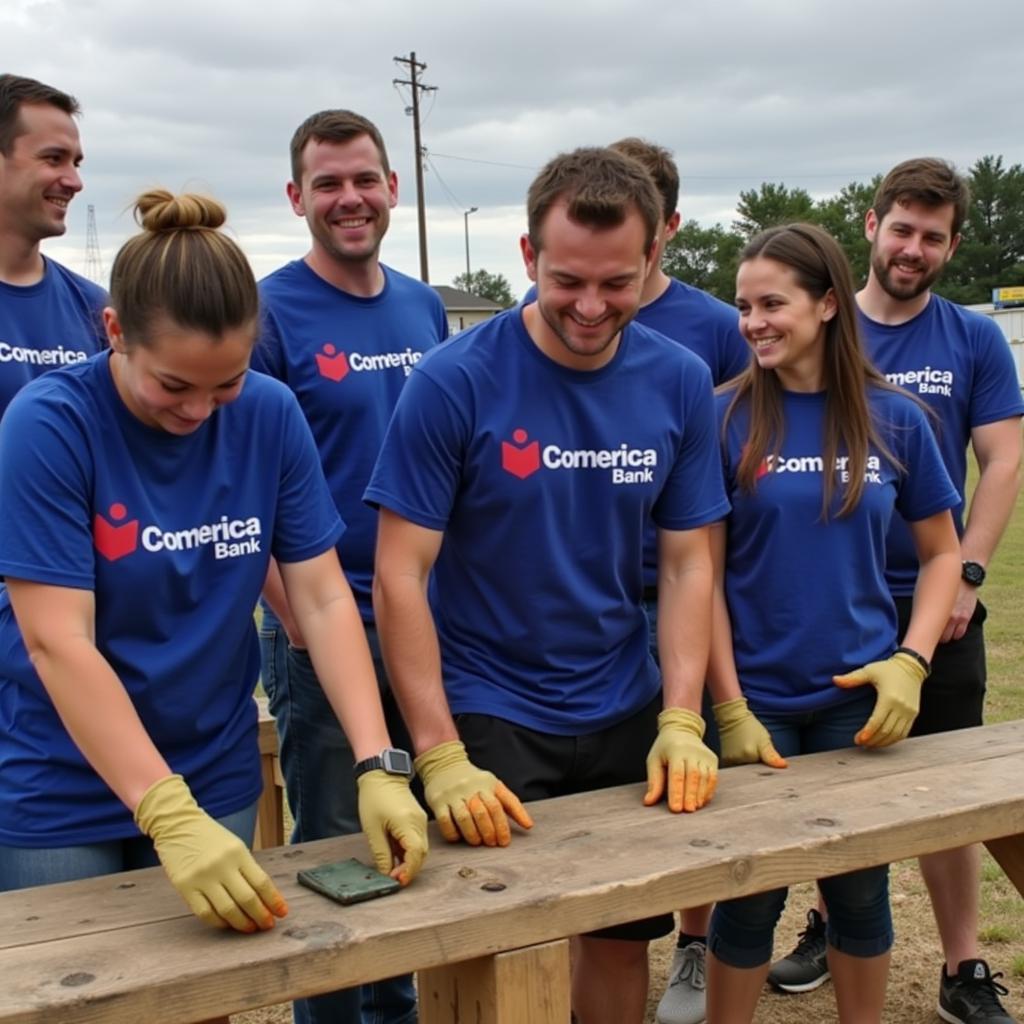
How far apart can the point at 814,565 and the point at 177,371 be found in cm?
154

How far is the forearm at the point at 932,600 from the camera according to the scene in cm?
293

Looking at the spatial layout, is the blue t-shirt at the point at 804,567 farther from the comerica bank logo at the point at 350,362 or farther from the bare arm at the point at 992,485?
the comerica bank logo at the point at 350,362

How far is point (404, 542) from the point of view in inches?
94.6

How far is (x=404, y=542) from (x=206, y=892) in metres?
0.79

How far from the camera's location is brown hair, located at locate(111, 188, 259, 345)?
75.3 inches

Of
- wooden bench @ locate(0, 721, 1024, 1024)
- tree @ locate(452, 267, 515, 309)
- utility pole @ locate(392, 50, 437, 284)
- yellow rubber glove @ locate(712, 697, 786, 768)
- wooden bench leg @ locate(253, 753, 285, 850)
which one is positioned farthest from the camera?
tree @ locate(452, 267, 515, 309)

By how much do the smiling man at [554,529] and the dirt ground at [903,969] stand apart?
1.20m

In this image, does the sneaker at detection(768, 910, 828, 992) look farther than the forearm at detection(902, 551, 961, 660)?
Yes

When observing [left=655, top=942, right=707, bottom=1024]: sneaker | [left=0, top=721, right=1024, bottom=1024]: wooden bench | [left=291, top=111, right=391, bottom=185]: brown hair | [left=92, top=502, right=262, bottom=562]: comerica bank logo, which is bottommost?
[left=655, top=942, right=707, bottom=1024]: sneaker

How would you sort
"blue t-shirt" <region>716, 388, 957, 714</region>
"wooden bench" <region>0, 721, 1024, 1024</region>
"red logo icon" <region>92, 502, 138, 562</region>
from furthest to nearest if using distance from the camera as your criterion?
"blue t-shirt" <region>716, 388, 957, 714</region>, "red logo icon" <region>92, 502, 138, 562</region>, "wooden bench" <region>0, 721, 1024, 1024</region>

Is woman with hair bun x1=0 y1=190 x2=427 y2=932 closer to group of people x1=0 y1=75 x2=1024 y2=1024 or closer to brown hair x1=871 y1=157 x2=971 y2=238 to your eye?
group of people x1=0 y1=75 x2=1024 y2=1024

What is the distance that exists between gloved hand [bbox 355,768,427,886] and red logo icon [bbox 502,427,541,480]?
2.07 ft

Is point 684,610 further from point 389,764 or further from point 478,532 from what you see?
point 389,764

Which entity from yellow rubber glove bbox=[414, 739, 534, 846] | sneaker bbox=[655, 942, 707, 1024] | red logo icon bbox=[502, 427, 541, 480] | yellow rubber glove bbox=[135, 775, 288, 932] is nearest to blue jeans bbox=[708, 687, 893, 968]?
sneaker bbox=[655, 942, 707, 1024]
